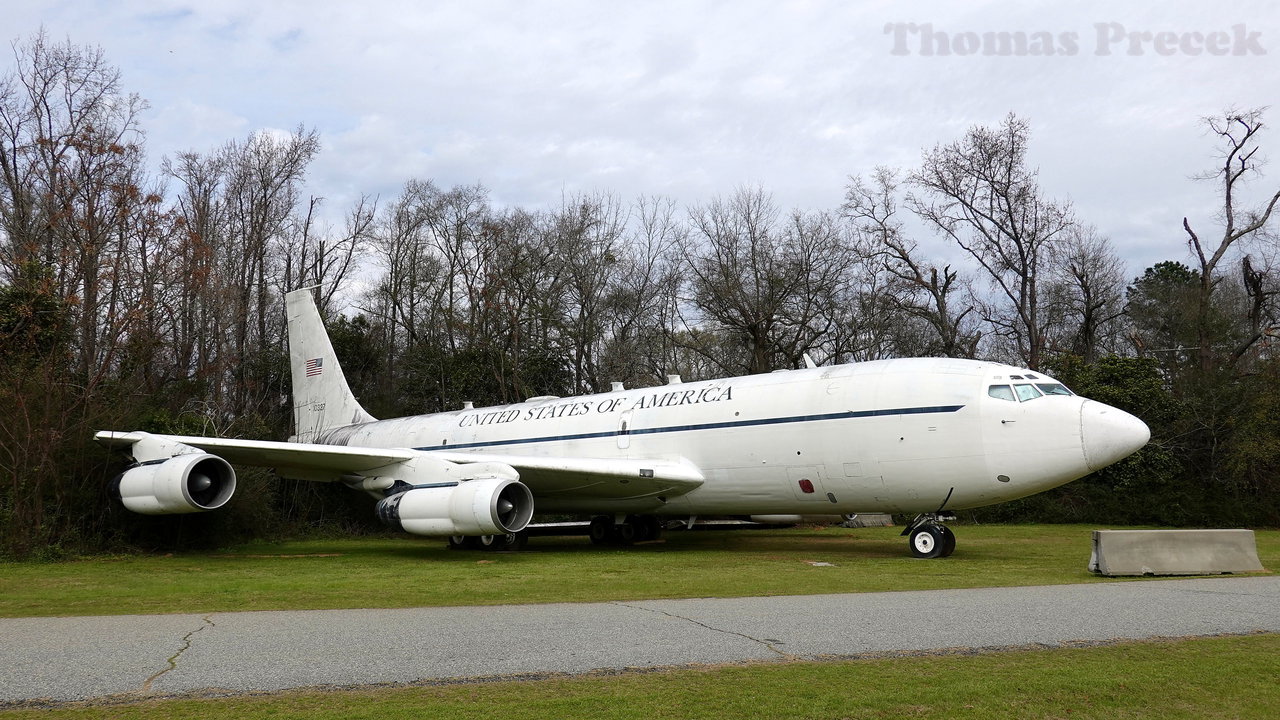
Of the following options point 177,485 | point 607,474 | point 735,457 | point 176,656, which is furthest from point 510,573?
point 176,656

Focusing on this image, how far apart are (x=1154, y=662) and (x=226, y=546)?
18.2m

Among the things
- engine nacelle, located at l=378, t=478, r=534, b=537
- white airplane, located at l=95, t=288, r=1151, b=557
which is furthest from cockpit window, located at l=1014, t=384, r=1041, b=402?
engine nacelle, located at l=378, t=478, r=534, b=537

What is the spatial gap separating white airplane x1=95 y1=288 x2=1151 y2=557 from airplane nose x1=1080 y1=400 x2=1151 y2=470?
0.02 m

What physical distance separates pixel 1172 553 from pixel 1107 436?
1.96m

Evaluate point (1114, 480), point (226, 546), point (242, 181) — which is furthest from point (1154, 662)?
point (242, 181)

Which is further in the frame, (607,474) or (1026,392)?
(607,474)

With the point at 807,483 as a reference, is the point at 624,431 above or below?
above

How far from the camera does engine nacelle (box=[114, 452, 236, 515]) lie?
16.0 meters

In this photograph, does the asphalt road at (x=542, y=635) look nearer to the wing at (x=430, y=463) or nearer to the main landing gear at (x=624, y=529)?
the wing at (x=430, y=463)

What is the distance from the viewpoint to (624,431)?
18.4 metres

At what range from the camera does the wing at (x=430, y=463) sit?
16734 millimetres

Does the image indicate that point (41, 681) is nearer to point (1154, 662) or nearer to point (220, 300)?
point (1154, 662)

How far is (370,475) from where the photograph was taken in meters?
18.4

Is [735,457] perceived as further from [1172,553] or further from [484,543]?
[1172,553]
